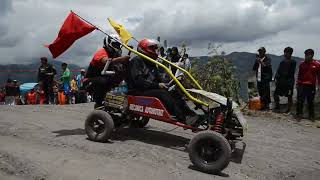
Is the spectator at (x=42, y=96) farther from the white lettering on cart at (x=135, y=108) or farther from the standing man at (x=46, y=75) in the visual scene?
the white lettering on cart at (x=135, y=108)

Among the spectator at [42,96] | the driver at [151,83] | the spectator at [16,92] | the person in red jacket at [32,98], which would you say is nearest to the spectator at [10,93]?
the spectator at [16,92]

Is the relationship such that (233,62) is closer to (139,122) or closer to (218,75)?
(218,75)

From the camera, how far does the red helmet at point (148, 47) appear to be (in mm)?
8523

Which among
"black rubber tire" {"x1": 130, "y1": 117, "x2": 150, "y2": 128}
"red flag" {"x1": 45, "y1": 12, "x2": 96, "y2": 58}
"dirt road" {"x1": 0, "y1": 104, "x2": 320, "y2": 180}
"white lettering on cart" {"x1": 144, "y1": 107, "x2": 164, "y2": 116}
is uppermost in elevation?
"red flag" {"x1": 45, "y1": 12, "x2": 96, "y2": 58}

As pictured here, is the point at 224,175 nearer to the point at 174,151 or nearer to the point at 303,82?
the point at 174,151

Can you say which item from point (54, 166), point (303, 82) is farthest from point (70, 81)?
point (54, 166)

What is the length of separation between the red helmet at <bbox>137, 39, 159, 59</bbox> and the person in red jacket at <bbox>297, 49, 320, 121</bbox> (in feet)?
18.7

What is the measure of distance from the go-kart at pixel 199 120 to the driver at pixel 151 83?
112 mm

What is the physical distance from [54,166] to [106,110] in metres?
2.57

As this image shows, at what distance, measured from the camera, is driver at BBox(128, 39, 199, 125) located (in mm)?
8062

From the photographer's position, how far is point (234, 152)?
27.7ft

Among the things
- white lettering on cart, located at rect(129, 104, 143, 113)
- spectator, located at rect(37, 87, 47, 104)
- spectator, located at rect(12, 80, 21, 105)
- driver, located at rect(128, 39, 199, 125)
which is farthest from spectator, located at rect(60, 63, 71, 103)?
white lettering on cart, located at rect(129, 104, 143, 113)

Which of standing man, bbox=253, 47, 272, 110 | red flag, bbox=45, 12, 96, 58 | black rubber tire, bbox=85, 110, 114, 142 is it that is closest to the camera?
black rubber tire, bbox=85, 110, 114, 142

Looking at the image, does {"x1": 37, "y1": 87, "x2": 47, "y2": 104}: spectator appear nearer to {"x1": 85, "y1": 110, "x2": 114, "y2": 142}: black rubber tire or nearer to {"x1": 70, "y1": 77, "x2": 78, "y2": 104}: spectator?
{"x1": 70, "y1": 77, "x2": 78, "y2": 104}: spectator
